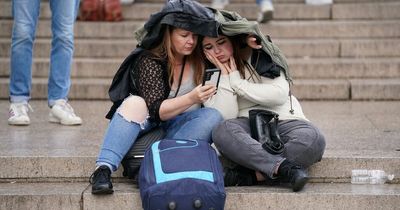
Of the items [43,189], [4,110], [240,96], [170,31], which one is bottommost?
[4,110]

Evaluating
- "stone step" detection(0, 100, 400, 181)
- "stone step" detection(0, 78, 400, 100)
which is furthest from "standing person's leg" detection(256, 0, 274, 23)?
"stone step" detection(0, 100, 400, 181)

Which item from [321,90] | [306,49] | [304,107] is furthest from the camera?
[306,49]

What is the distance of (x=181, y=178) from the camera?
4.71 metres

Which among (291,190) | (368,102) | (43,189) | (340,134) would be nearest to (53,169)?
(43,189)

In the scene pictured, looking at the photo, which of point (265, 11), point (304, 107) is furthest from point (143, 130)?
point (265, 11)

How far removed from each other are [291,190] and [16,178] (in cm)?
160

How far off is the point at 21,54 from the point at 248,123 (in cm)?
192

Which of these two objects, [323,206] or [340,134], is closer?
[323,206]

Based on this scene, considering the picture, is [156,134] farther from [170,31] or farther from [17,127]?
[17,127]

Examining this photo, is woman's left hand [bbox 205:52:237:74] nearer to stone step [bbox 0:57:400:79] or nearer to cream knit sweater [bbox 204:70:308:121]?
cream knit sweater [bbox 204:70:308:121]

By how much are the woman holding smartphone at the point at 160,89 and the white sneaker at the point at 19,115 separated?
1428 mm

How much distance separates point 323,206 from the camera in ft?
16.6

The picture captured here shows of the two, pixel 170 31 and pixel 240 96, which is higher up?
pixel 170 31

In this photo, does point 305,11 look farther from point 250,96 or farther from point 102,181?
point 102,181
